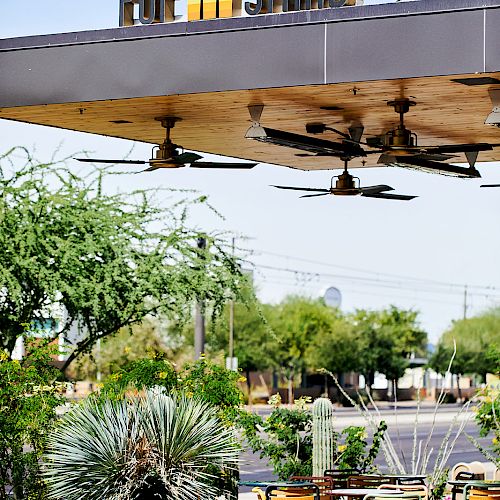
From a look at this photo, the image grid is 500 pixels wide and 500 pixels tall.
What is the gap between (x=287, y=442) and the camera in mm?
15266

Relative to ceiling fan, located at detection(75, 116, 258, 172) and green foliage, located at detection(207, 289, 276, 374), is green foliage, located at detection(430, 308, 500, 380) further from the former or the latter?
ceiling fan, located at detection(75, 116, 258, 172)

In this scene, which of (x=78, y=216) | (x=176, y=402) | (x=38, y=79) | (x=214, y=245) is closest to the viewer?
(x=38, y=79)

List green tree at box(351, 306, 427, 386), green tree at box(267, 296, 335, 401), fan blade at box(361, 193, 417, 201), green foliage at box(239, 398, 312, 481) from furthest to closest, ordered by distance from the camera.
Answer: green tree at box(351, 306, 427, 386) < green tree at box(267, 296, 335, 401) < green foliage at box(239, 398, 312, 481) < fan blade at box(361, 193, 417, 201)

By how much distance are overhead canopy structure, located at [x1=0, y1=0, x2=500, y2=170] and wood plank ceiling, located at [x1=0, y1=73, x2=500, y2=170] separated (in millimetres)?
19

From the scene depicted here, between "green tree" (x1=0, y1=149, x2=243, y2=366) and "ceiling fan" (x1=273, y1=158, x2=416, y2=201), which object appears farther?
"green tree" (x1=0, y1=149, x2=243, y2=366)

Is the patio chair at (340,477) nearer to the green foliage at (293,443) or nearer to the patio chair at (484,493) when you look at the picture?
the green foliage at (293,443)

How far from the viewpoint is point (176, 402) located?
12.3 metres

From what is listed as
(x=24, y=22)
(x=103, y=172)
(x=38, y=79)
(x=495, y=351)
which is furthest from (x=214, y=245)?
(x=38, y=79)

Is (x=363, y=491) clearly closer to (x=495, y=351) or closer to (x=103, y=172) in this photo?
(x=495, y=351)

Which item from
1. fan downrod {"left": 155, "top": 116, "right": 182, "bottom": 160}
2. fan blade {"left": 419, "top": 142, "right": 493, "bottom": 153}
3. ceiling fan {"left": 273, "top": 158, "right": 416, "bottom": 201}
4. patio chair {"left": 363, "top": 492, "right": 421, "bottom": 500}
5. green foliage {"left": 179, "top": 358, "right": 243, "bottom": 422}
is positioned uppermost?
fan downrod {"left": 155, "top": 116, "right": 182, "bottom": 160}

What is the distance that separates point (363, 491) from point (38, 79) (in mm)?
4890

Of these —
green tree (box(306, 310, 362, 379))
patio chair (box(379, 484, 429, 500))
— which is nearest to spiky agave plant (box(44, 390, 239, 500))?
patio chair (box(379, 484, 429, 500))

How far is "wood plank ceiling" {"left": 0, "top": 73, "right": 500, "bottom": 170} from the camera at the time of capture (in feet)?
32.8

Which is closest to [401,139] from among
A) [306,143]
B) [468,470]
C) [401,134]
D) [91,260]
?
[401,134]
